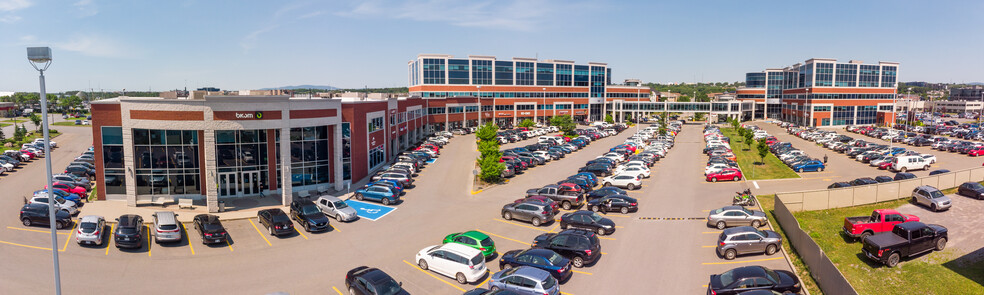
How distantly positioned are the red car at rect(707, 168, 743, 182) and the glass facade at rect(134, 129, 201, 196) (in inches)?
1504

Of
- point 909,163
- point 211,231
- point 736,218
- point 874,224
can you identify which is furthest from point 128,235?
point 909,163

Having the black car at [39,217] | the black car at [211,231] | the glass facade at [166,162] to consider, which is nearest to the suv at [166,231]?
the black car at [211,231]

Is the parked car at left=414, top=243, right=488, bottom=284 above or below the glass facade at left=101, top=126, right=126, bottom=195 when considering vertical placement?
below

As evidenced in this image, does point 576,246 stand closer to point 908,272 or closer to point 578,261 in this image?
point 578,261

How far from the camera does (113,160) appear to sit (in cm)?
3409

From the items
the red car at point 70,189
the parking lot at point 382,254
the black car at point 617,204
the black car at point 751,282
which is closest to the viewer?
the black car at point 751,282

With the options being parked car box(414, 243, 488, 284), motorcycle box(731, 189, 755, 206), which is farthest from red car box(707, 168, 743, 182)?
parked car box(414, 243, 488, 284)

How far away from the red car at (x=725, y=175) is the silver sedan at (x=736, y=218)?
15.2 m

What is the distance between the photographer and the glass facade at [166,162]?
3288 centimetres

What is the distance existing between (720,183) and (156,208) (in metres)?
40.5

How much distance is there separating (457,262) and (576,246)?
17.2 feet

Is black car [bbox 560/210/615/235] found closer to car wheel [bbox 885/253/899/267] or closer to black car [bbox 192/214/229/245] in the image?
car wheel [bbox 885/253/899/267]

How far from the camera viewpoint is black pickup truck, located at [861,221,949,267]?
2111cm

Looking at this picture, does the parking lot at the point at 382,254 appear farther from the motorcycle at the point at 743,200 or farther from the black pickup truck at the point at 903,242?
the black pickup truck at the point at 903,242
